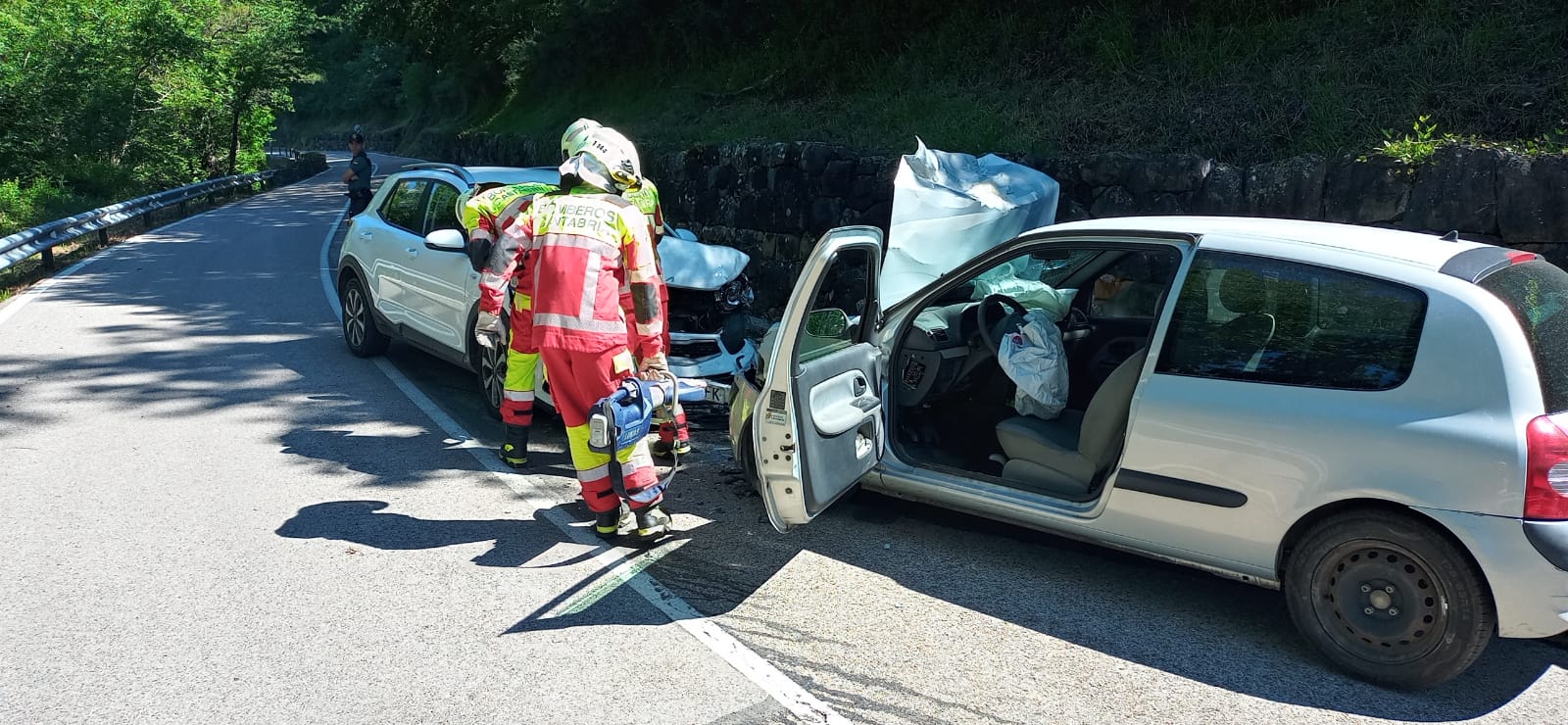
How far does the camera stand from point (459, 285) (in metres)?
7.41

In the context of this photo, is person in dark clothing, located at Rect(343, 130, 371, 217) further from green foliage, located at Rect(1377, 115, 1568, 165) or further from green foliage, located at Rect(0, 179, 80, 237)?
green foliage, located at Rect(1377, 115, 1568, 165)

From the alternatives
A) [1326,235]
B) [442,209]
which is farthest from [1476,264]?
[442,209]

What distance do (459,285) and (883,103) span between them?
23.6 ft

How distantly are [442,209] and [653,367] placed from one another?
11.3 feet

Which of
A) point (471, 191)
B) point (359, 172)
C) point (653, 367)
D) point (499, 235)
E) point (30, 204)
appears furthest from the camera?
point (30, 204)

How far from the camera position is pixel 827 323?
5.39 meters

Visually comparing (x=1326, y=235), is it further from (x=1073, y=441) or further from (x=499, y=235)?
(x=499, y=235)

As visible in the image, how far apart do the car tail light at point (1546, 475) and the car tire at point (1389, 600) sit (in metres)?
0.28

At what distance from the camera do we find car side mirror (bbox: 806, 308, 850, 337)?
5316mm

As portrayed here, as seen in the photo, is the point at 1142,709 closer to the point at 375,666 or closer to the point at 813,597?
the point at 813,597

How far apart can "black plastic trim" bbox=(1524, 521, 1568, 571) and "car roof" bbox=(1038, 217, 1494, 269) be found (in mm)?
939

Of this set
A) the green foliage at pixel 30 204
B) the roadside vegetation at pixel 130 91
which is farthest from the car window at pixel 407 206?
the roadside vegetation at pixel 130 91

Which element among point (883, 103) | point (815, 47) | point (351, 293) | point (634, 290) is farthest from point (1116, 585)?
point (815, 47)

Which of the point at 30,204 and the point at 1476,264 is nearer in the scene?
the point at 1476,264
